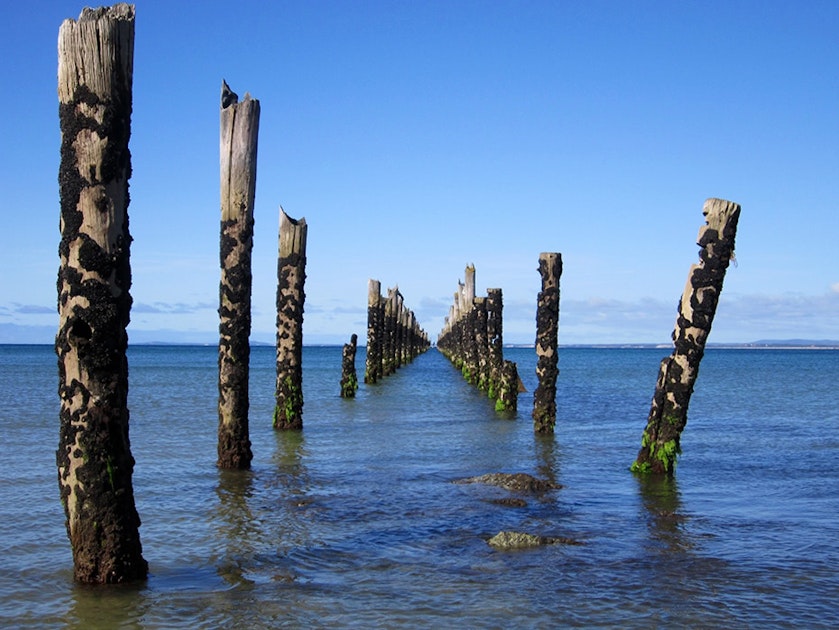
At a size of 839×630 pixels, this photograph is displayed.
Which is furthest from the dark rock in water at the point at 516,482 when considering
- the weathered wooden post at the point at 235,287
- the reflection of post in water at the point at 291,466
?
the weathered wooden post at the point at 235,287

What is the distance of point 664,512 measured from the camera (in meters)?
9.31

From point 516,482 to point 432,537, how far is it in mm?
2861

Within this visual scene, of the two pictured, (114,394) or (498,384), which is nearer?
(114,394)

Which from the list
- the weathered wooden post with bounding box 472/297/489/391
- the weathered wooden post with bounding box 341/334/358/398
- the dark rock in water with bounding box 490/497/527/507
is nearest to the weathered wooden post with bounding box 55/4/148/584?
the dark rock in water with bounding box 490/497/527/507

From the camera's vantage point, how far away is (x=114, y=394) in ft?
20.0

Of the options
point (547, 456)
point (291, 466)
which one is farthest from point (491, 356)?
point (291, 466)

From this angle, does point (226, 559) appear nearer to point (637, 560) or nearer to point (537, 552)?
point (537, 552)

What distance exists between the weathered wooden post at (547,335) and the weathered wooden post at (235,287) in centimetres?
671

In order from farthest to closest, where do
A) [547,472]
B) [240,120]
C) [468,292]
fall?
[468,292] < [547,472] < [240,120]

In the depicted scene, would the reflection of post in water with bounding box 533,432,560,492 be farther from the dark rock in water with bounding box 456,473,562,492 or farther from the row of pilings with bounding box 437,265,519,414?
the row of pilings with bounding box 437,265,519,414

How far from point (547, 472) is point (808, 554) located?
4.78m

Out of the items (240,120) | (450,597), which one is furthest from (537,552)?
(240,120)

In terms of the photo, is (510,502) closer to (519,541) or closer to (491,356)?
(519,541)

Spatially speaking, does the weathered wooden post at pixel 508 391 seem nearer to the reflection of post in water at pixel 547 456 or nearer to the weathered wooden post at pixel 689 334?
the reflection of post in water at pixel 547 456
